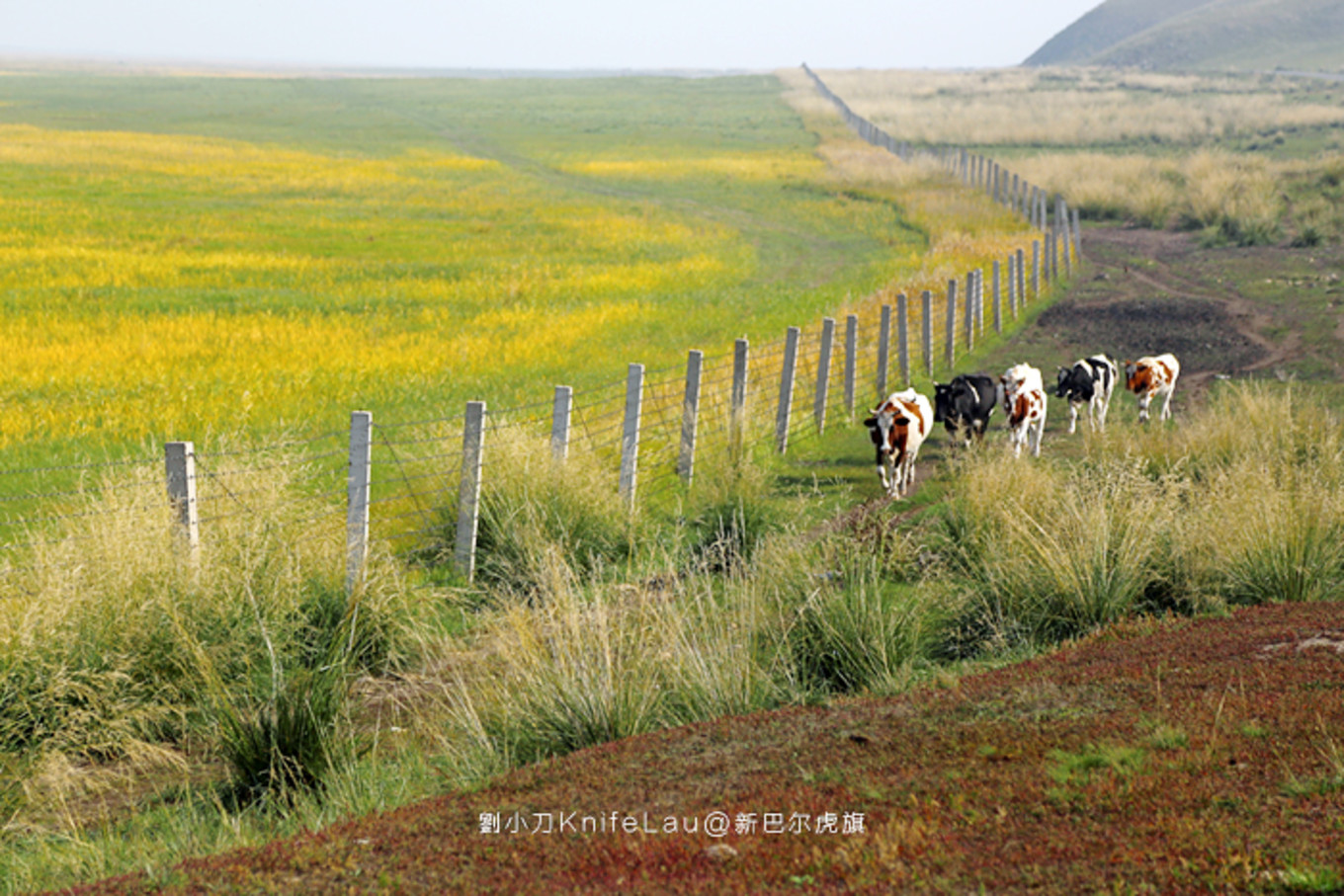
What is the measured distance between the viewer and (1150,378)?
16.0 m

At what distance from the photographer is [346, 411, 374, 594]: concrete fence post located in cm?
878

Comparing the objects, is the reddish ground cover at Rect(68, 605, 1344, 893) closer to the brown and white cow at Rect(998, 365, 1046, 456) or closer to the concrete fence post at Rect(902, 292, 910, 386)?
the brown and white cow at Rect(998, 365, 1046, 456)

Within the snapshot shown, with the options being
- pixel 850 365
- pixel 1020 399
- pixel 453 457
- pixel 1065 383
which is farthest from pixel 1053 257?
pixel 453 457

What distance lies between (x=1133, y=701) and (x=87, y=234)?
116 ft

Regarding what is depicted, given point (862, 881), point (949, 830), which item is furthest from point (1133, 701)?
point (862, 881)

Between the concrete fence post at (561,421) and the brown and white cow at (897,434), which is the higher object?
the concrete fence post at (561,421)

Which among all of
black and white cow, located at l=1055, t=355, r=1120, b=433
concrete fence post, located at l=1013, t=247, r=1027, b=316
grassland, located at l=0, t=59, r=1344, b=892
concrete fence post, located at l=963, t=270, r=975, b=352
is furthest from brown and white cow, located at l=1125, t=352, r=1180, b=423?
concrete fence post, located at l=1013, t=247, r=1027, b=316

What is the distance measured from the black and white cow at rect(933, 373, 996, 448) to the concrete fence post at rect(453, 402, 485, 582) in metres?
6.10

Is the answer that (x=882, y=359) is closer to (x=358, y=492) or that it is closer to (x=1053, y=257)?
(x=358, y=492)

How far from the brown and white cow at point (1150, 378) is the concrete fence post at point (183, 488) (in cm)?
1193

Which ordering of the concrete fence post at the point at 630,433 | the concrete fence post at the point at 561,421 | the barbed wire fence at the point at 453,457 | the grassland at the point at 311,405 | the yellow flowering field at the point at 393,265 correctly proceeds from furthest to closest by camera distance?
the yellow flowering field at the point at 393,265 → the concrete fence post at the point at 630,433 → the concrete fence post at the point at 561,421 → the barbed wire fence at the point at 453,457 → the grassland at the point at 311,405

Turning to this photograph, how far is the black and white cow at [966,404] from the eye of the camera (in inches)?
561

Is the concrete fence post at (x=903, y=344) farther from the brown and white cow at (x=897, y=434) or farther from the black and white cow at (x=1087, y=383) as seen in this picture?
the brown and white cow at (x=897, y=434)

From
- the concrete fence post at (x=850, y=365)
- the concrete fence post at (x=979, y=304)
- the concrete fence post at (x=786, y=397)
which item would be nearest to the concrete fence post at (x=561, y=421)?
the concrete fence post at (x=786, y=397)
